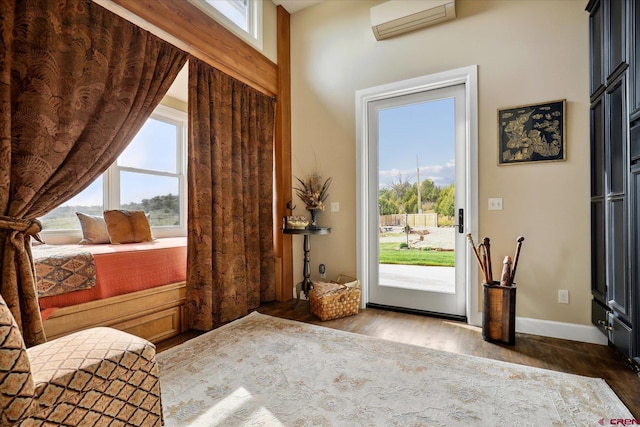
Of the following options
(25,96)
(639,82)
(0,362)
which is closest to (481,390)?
(639,82)

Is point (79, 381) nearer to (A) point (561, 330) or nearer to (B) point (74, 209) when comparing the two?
(B) point (74, 209)

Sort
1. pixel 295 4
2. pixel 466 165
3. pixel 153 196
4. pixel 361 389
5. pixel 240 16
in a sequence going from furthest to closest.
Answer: pixel 153 196
pixel 295 4
pixel 240 16
pixel 466 165
pixel 361 389

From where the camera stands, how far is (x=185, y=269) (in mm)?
2719

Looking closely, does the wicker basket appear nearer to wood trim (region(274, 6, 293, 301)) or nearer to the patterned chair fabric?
wood trim (region(274, 6, 293, 301))

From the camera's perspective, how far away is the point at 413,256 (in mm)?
3178

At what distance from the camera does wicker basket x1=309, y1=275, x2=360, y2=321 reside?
2924 mm

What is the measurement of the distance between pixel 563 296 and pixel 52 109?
379 cm

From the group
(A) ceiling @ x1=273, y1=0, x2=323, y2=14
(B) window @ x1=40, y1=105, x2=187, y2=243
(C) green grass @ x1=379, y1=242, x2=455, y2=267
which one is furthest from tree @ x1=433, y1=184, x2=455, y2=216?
(B) window @ x1=40, y1=105, x2=187, y2=243

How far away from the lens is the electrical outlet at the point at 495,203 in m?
2.69

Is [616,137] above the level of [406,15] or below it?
below

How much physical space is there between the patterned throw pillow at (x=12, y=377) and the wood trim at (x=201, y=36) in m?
2.11

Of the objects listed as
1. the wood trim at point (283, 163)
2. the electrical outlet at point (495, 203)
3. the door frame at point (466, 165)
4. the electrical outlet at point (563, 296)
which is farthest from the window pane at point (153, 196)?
the electrical outlet at point (563, 296)

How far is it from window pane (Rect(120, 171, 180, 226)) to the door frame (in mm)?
2377

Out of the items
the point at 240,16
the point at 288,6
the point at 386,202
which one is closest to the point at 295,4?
the point at 288,6
